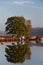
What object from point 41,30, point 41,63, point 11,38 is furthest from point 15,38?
point 41,63

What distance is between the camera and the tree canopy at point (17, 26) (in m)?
39.7

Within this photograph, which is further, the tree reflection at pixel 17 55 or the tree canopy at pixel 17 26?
the tree canopy at pixel 17 26

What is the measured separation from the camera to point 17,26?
39.6 meters

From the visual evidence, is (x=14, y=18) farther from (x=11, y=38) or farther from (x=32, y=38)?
(x=32, y=38)

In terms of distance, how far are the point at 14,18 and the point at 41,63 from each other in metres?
29.6

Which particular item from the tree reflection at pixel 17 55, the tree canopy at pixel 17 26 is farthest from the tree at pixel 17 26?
the tree reflection at pixel 17 55

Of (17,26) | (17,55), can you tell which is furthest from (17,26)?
(17,55)

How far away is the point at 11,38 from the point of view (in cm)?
4388

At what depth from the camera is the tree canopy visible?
130 feet

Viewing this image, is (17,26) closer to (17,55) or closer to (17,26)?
(17,26)

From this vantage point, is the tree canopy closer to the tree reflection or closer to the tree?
the tree

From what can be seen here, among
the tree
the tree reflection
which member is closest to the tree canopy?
the tree

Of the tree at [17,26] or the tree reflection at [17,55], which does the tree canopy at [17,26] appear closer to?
the tree at [17,26]

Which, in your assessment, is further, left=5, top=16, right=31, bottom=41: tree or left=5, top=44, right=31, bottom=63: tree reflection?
left=5, top=16, right=31, bottom=41: tree
